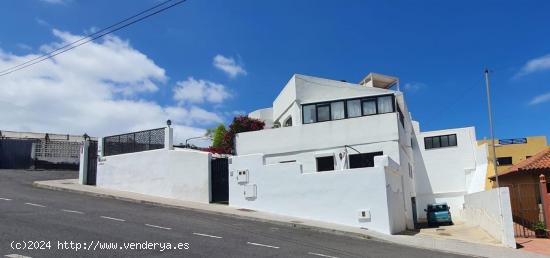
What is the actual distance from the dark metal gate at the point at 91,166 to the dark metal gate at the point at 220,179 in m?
7.37

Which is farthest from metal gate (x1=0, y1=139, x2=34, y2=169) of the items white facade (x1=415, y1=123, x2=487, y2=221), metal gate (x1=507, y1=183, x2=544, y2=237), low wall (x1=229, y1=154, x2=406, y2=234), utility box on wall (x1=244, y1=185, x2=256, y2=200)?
metal gate (x1=507, y1=183, x2=544, y2=237)

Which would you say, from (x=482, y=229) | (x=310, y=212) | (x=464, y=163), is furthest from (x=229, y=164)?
(x=464, y=163)

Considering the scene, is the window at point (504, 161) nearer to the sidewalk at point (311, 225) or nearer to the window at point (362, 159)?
the window at point (362, 159)

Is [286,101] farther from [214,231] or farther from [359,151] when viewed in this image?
[214,231]

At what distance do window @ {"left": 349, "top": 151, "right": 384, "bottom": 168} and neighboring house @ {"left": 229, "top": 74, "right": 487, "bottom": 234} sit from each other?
48 mm

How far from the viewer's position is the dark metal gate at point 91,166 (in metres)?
24.4

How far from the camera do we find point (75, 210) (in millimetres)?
15367

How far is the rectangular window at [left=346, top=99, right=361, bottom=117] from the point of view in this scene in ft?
79.6

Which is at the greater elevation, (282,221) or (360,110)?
(360,110)

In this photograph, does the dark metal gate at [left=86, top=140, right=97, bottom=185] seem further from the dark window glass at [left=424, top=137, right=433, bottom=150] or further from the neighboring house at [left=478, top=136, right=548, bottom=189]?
the neighboring house at [left=478, top=136, right=548, bottom=189]

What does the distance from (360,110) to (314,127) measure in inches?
121

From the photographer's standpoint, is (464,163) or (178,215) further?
(464,163)

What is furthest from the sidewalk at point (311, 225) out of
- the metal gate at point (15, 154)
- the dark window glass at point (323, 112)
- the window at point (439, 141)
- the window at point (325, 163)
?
the window at point (439, 141)

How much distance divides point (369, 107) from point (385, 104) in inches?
33.3
